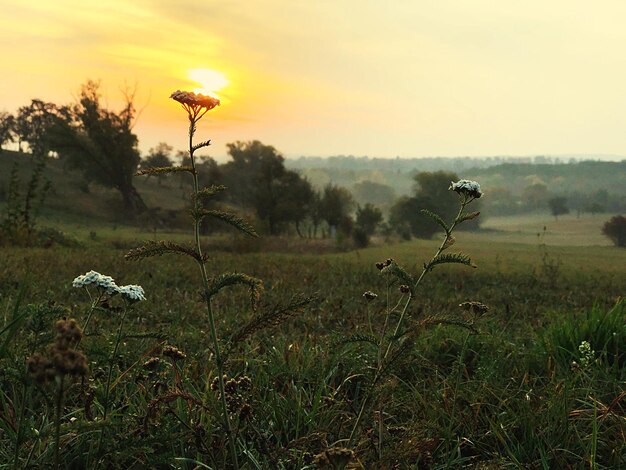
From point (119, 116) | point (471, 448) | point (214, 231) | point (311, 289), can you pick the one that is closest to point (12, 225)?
point (311, 289)

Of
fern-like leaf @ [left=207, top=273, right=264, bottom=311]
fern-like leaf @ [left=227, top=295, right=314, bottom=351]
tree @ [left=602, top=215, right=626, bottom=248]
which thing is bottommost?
tree @ [left=602, top=215, right=626, bottom=248]

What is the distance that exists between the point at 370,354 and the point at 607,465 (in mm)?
2278

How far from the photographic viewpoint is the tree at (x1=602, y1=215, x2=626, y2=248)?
71875mm

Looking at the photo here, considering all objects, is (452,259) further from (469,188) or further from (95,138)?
(95,138)

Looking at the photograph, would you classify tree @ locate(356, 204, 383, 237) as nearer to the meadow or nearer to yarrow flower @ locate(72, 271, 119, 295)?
the meadow

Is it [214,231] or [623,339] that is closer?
[623,339]

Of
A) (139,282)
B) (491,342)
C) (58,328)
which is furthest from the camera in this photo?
(139,282)

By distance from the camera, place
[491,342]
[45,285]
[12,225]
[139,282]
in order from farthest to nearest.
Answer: [12,225] → [139,282] → [45,285] → [491,342]

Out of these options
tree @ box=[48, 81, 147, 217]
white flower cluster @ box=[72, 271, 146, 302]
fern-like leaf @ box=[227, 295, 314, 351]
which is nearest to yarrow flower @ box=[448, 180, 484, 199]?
fern-like leaf @ box=[227, 295, 314, 351]

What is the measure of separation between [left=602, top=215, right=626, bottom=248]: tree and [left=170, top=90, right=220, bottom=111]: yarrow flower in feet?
271

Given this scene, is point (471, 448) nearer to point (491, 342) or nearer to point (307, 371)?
point (307, 371)

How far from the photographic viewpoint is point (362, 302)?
9766 millimetres

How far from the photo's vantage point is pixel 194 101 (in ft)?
6.98

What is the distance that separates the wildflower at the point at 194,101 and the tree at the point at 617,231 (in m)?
82.6
